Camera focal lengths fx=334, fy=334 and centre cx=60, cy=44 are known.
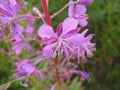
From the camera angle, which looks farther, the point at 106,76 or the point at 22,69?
the point at 106,76

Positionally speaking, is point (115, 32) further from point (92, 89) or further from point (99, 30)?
point (92, 89)

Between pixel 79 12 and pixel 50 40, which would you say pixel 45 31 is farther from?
pixel 79 12

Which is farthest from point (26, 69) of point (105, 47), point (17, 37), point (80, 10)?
point (105, 47)

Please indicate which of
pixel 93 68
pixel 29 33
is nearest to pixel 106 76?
pixel 93 68

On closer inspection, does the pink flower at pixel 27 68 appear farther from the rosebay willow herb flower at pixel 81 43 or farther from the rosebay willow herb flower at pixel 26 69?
the rosebay willow herb flower at pixel 81 43

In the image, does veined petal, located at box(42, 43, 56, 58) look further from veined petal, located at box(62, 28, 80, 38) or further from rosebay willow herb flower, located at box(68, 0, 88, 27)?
rosebay willow herb flower, located at box(68, 0, 88, 27)

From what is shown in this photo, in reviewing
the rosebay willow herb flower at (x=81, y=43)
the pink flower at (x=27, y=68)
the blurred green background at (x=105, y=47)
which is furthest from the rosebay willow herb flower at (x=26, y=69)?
the blurred green background at (x=105, y=47)

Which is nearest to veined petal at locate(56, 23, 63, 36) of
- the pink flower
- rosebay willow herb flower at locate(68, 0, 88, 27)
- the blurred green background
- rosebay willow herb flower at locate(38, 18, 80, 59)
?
rosebay willow herb flower at locate(38, 18, 80, 59)
